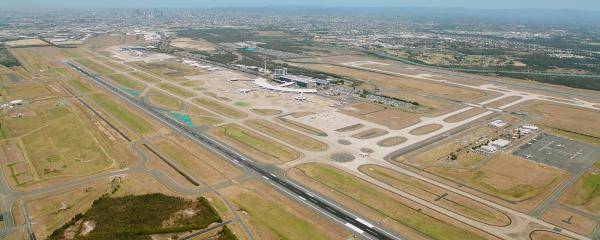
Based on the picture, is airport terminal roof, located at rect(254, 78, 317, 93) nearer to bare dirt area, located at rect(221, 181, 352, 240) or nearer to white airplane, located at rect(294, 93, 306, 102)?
white airplane, located at rect(294, 93, 306, 102)

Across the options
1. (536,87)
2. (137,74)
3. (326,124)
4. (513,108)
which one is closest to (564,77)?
(536,87)

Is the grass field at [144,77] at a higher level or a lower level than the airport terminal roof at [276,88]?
lower

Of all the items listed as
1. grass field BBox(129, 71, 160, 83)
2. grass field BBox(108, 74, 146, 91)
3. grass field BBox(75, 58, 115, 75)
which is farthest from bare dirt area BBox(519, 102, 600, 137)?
grass field BBox(75, 58, 115, 75)

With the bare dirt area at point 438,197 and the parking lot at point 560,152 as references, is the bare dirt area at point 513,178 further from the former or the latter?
the bare dirt area at point 438,197

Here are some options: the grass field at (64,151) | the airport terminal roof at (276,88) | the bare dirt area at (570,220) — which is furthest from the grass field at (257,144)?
the bare dirt area at (570,220)

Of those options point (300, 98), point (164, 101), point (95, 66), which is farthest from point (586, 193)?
point (95, 66)
